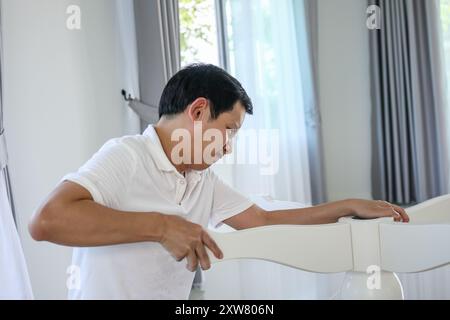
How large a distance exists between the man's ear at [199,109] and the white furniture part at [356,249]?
368mm

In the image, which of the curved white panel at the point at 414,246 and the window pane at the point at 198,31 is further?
the window pane at the point at 198,31

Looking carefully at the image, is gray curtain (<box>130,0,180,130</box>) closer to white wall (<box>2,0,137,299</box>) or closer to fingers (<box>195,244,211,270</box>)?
white wall (<box>2,0,137,299</box>)

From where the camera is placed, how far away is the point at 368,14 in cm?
313

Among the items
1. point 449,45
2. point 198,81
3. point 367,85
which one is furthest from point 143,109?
point 449,45

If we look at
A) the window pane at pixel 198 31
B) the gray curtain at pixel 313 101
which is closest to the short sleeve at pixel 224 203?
the window pane at pixel 198 31

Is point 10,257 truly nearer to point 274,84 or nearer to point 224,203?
point 224,203

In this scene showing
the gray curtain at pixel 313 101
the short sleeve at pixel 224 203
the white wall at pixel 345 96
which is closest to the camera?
the short sleeve at pixel 224 203

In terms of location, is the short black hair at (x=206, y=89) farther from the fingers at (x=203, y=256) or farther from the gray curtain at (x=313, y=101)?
the gray curtain at (x=313, y=101)

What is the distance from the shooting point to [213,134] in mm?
1021

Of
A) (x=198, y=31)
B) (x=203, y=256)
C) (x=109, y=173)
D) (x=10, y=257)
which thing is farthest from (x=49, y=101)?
(x=203, y=256)

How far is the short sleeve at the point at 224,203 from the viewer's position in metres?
1.20

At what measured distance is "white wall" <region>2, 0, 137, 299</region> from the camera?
6.42 feet

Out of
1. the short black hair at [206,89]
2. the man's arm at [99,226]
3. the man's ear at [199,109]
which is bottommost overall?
the man's arm at [99,226]
